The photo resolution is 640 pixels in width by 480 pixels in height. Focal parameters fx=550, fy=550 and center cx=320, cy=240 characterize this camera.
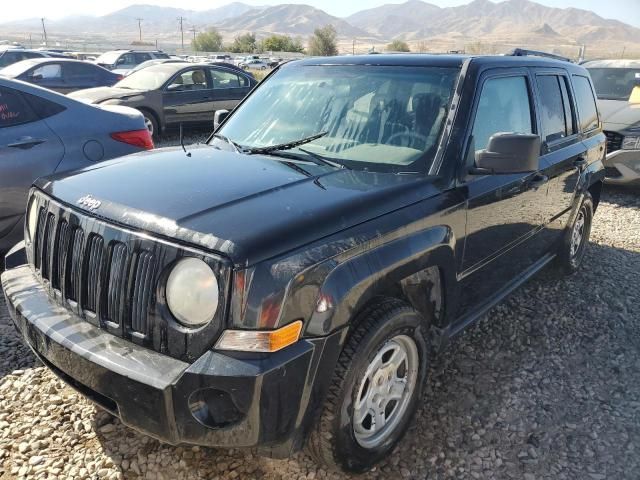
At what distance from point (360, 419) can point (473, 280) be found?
3.66ft

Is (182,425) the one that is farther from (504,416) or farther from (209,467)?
(504,416)

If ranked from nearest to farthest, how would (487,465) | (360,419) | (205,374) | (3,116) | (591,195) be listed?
(205,374) < (360,419) < (487,465) < (3,116) < (591,195)

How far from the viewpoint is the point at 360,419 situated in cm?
249

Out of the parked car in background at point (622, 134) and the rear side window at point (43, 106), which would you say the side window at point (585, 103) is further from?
the rear side window at point (43, 106)

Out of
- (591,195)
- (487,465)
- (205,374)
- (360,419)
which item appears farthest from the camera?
(591,195)

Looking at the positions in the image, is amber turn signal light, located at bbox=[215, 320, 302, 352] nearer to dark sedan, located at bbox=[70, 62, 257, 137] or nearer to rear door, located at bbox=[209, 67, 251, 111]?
dark sedan, located at bbox=[70, 62, 257, 137]

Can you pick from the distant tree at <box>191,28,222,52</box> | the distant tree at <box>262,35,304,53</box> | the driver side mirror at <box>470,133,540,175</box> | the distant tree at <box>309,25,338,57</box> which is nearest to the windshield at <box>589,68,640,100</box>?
the driver side mirror at <box>470,133,540,175</box>

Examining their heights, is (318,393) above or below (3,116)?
below

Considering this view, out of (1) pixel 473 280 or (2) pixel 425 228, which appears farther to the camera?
(1) pixel 473 280

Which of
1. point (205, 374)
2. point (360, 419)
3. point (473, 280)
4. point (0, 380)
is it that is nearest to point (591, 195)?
point (473, 280)

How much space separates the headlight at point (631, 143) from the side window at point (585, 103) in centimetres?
293

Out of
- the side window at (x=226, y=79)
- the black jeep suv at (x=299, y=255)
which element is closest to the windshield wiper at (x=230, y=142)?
the black jeep suv at (x=299, y=255)

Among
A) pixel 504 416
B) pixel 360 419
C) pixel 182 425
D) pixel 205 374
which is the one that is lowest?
pixel 504 416

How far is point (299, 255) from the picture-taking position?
204 cm
